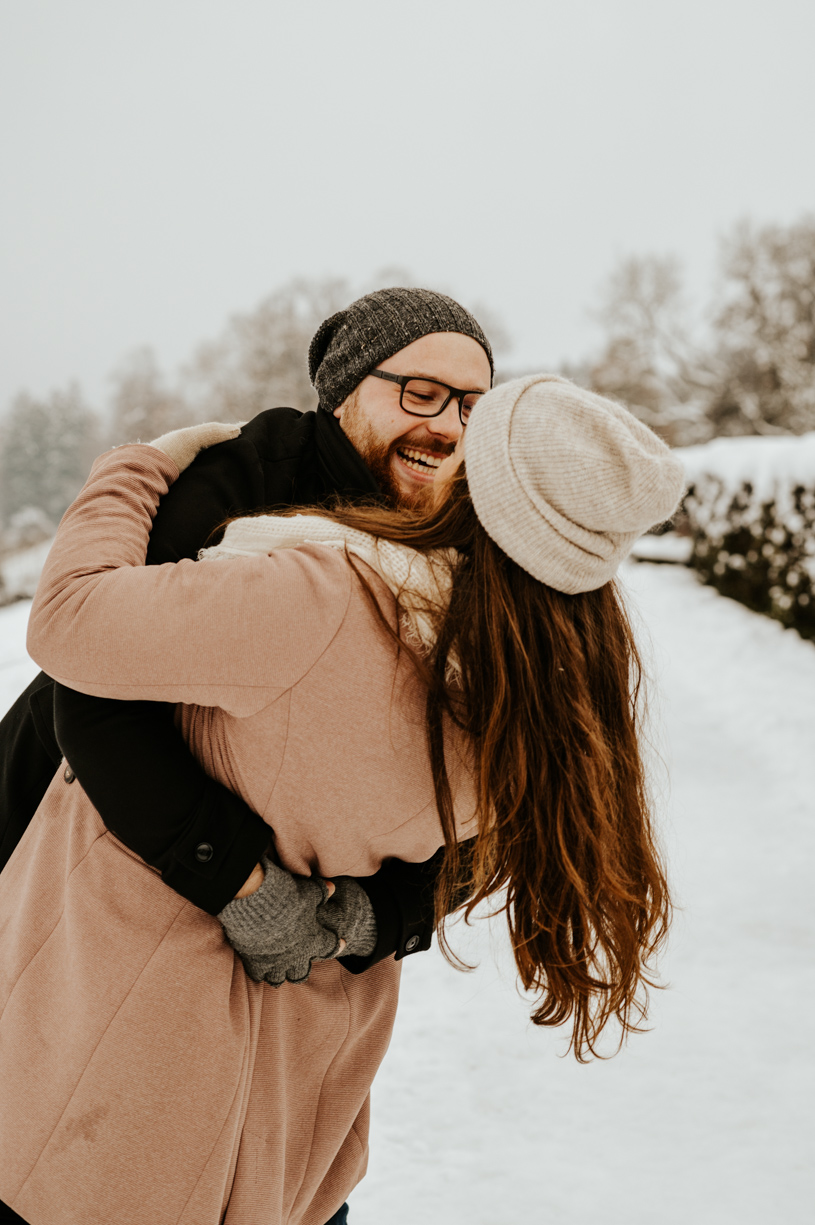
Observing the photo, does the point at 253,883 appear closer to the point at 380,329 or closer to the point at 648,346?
the point at 380,329

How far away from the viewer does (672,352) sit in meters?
38.7

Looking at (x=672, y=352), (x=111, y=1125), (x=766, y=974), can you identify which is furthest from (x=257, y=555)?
(x=672, y=352)

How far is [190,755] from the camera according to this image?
1209mm

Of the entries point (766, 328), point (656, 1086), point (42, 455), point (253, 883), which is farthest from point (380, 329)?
point (42, 455)

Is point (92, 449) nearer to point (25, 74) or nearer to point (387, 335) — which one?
point (387, 335)

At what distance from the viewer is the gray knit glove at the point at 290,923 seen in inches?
46.4

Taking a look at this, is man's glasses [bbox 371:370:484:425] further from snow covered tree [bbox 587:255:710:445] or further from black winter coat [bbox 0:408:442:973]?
snow covered tree [bbox 587:255:710:445]

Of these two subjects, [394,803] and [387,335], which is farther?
[387,335]

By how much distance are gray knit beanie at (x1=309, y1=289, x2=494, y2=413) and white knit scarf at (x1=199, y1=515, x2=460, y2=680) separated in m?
0.92

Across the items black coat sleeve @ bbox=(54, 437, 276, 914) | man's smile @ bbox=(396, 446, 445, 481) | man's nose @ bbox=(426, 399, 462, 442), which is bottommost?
black coat sleeve @ bbox=(54, 437, 276, 914)

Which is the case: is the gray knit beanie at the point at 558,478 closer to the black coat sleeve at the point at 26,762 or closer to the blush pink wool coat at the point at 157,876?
the blush pink wool coat at the point at 157,876

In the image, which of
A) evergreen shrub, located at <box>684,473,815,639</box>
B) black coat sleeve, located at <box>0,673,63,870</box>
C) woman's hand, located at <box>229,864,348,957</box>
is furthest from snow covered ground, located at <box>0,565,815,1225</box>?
evergreen shrub, located at <box>684,473,815,639</box>

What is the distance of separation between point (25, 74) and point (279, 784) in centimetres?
21091

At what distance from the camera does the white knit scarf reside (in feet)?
3.57
